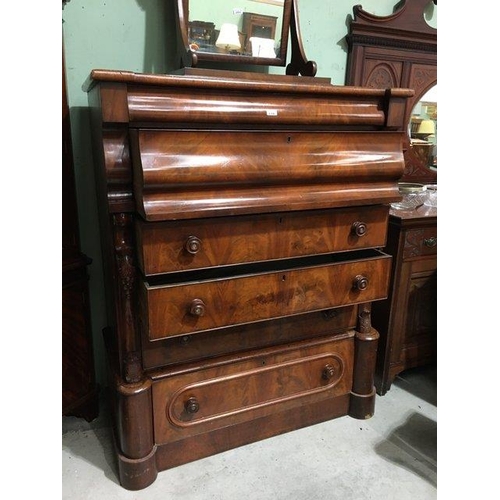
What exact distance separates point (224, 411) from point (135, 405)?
0.33 m

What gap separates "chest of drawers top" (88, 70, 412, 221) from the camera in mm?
1123

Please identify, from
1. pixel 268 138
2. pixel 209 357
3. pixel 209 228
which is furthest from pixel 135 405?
pixel 268 138

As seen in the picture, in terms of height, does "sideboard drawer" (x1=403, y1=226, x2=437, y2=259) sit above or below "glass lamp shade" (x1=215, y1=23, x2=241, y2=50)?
below

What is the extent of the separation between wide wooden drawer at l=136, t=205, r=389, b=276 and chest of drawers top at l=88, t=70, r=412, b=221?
2.0 inches

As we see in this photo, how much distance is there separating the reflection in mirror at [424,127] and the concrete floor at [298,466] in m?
1.30

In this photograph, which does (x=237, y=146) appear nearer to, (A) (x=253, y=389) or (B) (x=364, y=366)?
(A) (x=253, y=389)

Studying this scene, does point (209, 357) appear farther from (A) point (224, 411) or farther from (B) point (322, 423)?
(B) point (322, 423)

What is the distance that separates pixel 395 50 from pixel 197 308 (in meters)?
1.62

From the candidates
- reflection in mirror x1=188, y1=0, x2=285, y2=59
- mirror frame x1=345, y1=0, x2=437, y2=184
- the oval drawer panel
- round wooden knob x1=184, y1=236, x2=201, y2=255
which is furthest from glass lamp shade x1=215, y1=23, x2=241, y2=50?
the oval drawer panel

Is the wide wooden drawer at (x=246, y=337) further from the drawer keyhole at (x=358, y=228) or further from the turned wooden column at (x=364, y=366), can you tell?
the drawer keyhole at (x=358, y=228)

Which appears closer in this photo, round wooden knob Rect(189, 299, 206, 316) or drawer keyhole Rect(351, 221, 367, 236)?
round wooden knob Rect(189, 299, 206, 316)

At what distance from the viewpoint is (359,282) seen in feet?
4.79

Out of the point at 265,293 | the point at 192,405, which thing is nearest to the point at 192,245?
the point at 265,293

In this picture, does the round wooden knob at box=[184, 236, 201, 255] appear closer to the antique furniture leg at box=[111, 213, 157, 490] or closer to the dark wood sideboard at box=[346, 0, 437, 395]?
the antique furniture leg at box=[111, 213, 157, 490]
